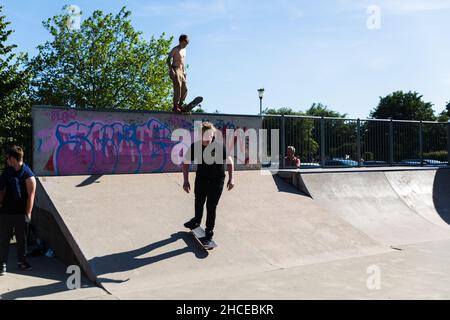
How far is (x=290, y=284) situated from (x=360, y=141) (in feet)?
29.0

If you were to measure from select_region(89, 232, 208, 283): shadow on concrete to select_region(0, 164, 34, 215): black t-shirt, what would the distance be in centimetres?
129

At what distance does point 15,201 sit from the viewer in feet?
18.5

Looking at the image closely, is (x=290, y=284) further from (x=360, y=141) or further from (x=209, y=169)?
(x=360, y=141)

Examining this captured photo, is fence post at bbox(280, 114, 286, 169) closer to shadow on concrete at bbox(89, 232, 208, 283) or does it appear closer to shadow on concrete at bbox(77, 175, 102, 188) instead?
shadow on concrete at bbox(77, 175, 102, 188)

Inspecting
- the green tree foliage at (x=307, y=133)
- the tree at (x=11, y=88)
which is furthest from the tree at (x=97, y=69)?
the green tree foliage at (x=307, y=133)

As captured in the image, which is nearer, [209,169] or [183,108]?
[209,169]

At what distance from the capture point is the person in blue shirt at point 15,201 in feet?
18.4

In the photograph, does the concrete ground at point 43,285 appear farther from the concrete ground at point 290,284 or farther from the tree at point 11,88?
the tree at point 11,88

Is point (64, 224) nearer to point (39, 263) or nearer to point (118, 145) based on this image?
point (39, 263)

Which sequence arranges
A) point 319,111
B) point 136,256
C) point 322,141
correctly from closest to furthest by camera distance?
point 136,256 < point 322,141 < point 319,111

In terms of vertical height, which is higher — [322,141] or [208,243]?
[322,141]

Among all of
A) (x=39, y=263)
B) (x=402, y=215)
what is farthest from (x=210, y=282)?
(x=402, y=215)

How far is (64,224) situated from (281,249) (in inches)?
136

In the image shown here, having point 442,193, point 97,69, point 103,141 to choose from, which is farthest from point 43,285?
point 97,69
